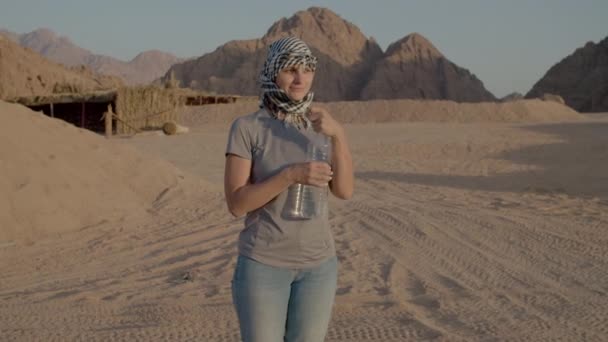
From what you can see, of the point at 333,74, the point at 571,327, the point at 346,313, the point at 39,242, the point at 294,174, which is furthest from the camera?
the point at 333,74

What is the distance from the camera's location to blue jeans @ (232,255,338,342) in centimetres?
229

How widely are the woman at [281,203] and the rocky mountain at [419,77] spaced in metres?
51.1

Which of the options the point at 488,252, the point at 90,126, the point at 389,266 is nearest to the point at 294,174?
the point at 389,266

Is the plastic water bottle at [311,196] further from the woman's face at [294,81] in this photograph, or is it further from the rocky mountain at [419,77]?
the rocky mountain at [419,77]

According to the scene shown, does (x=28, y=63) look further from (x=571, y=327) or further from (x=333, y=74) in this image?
(x=571, y=327)

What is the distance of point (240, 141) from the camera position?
234 cm

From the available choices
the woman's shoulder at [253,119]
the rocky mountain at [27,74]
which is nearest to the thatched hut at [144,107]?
the rocky mountain at [27,74]

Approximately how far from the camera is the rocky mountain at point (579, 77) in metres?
51.2

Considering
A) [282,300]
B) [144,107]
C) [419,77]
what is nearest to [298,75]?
[282,300]

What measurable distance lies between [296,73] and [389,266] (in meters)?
4.02

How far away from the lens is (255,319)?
2.29 m

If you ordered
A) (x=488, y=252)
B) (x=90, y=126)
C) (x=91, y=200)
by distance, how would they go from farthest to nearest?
1. (x=90, y=126)
2. (x=91, y=200)
3. (x=488, y=252)

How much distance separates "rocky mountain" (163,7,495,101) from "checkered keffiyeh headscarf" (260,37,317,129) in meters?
50.4

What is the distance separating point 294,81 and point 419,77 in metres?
53.4
